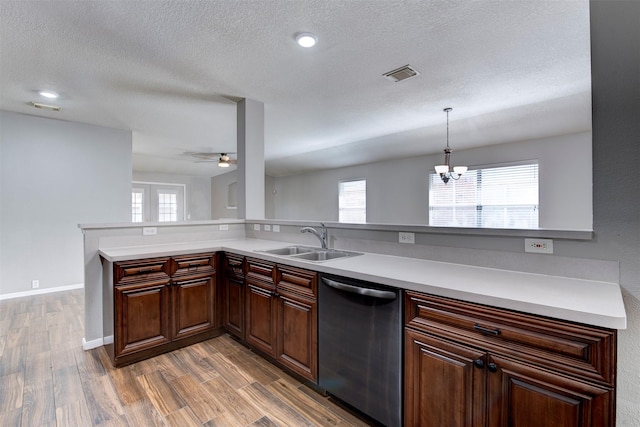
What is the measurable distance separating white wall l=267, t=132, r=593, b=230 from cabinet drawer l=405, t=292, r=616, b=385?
14.6 ft

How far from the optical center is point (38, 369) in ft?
7.64

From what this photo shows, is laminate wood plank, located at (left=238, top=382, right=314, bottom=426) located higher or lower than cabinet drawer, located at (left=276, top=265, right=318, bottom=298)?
lower

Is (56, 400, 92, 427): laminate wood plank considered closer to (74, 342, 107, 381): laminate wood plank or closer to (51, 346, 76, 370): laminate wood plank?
(74, 342, 107, 381): laminate wood plank

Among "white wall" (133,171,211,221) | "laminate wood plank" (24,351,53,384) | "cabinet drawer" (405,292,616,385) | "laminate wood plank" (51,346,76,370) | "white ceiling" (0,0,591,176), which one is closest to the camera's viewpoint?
"cabinet drawer" (405,292,616,385)

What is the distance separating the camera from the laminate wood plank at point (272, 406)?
1.78 meters

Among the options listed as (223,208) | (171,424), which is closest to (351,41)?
(171,424)

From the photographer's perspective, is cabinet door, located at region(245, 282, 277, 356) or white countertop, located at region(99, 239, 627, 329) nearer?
white countertop, located at region(99, 239, 627, 329)

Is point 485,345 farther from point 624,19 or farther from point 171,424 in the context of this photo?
point 171,424

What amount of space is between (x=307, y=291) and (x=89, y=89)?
3384 mm

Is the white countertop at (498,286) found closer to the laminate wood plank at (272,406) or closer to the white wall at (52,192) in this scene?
the laminate wood plank at (272,406)

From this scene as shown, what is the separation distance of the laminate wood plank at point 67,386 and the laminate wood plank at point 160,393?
37 centimetres

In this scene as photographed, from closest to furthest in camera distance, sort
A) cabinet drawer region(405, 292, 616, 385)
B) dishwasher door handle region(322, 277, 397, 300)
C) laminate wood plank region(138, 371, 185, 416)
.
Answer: cabinet drawer region(405, 292, 616, 385) → dishwasher door handle region(322, 277, 397, 300) → laminate wood plank region(138, 371, 185, 416)

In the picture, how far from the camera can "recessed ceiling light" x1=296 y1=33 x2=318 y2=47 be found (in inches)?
92.5

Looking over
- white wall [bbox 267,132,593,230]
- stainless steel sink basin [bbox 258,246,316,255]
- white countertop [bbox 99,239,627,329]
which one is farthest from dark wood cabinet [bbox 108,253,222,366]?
white wall [bbox 267,132,593,230]
